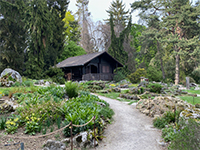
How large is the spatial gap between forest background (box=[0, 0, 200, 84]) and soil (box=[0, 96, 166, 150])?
14866 mm

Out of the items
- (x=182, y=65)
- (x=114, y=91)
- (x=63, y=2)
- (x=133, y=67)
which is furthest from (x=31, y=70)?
(x=182, y=65)

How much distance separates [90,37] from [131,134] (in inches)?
1226

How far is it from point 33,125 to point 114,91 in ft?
33.0

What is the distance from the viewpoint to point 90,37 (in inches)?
1358

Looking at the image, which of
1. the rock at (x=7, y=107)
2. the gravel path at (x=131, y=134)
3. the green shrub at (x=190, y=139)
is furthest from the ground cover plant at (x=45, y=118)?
the green shrub at (x=190, y=139)

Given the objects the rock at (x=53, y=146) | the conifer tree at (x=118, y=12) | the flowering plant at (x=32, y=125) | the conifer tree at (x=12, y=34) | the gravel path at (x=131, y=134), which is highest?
the conifer tree at (x=118, y=12)

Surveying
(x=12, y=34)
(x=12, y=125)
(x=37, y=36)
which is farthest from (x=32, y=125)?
(x=12, y=34)

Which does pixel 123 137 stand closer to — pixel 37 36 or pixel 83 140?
pixel 83 140

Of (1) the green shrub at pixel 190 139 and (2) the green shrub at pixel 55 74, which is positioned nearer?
(1) the green shrub at pixel 190 139

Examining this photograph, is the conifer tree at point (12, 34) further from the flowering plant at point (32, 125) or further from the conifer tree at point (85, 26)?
the conifer tree at point (85, 26)

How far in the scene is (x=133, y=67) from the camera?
1235 inches

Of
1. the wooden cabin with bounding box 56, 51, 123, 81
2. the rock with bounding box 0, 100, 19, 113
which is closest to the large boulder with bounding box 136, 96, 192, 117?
the rock with bounding box 0, 100, 19, 113

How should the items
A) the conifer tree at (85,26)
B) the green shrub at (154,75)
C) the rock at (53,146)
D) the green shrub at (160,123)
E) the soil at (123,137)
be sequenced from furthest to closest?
the conifer tree at (85,26) < the green shrub at (154,75) < the green shrub at (160,123) < the soil at (123,137) < the rock at (53,146)

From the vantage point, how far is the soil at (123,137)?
13.4 feet
